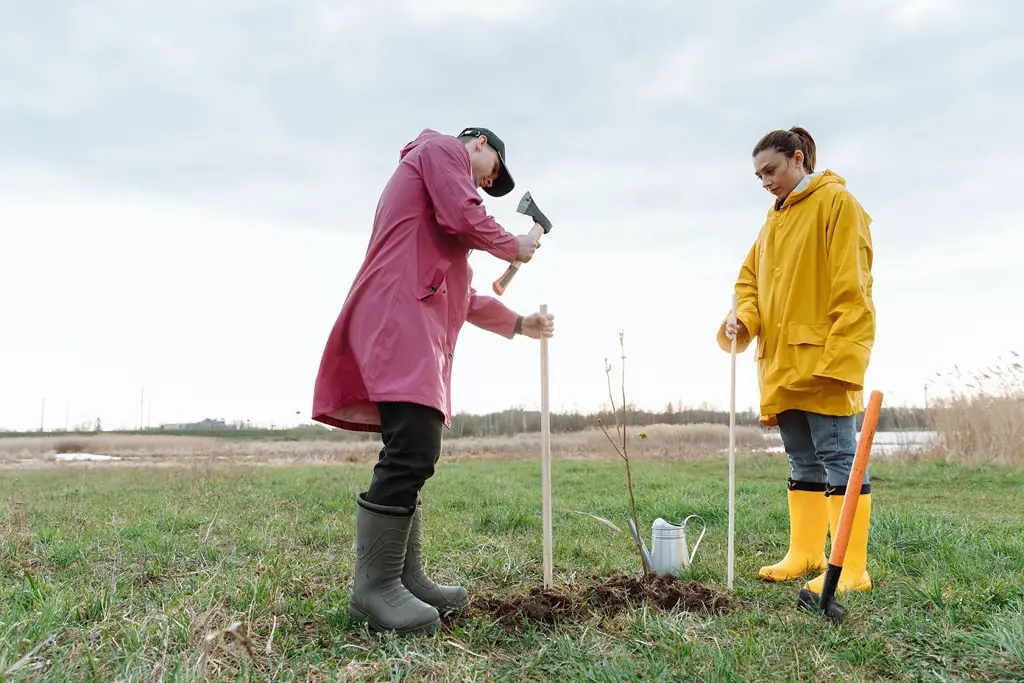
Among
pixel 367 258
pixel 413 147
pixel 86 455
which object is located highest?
pixel 413 147

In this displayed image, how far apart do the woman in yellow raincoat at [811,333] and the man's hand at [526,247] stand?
1.18m

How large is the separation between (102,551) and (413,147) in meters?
2.92

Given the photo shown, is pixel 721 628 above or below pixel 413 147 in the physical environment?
below

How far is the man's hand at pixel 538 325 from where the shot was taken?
3.11 m

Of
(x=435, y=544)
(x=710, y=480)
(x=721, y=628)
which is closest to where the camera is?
(x=721, y=628)

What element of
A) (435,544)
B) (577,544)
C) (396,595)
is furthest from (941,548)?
(396,595)

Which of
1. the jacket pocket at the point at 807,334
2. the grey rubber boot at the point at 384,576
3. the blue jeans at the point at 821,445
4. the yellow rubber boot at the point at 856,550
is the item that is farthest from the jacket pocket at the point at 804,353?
the grey rubber boot at the point at 384,576

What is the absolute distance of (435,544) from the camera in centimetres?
418

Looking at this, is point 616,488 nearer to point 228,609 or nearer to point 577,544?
point 577,544

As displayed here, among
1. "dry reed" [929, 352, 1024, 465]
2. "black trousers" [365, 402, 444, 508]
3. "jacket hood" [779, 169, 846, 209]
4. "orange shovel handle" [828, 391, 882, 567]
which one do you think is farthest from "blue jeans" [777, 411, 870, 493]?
"dry reed" [929, 352, 1024, 465]

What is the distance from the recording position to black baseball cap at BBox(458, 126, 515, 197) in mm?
2939

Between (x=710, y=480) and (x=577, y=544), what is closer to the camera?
(x=577, y=544)

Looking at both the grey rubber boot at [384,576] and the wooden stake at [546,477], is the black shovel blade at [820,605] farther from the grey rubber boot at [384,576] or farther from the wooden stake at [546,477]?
the grey rubber boot at [384,576]

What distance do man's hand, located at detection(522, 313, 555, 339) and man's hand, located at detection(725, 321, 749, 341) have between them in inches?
35.0
